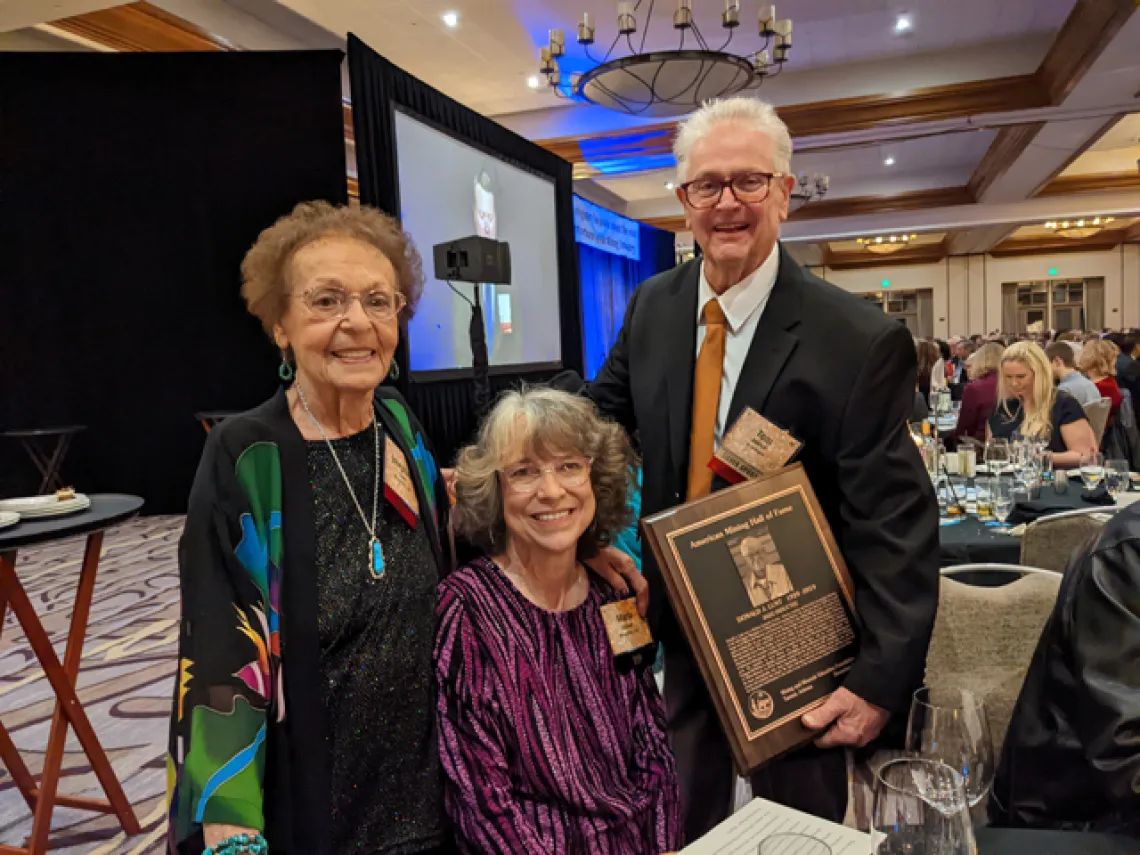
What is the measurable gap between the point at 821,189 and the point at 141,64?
28.2ft

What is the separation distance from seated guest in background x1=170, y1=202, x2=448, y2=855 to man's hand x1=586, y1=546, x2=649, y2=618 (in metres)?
0.33

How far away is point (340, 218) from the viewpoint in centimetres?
155

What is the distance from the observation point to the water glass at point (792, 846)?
2.93 feet

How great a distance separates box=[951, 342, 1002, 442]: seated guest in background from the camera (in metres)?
5.43

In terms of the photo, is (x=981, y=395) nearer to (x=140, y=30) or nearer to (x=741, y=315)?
(x=741, y=315)

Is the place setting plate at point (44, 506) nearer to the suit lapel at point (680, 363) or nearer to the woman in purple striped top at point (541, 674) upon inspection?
the woman in purple striped top at point (541, 674)

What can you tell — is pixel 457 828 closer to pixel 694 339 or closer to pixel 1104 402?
pixel 694 339

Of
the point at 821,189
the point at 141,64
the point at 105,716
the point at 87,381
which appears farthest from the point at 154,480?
the point at 821,189

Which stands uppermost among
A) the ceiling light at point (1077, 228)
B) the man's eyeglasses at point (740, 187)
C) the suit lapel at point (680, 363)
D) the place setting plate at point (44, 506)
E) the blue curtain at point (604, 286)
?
Result: the ceiling light at point (1077, 228)

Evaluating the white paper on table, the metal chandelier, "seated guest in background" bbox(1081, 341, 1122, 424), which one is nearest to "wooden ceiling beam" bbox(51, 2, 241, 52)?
the metal chandelier

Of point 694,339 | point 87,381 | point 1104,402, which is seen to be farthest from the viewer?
point 87,381

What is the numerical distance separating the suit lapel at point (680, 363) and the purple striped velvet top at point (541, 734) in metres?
0.37

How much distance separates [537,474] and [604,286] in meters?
11.2

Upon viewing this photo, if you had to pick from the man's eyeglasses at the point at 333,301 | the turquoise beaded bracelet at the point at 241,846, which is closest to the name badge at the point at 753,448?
the man's eyeglasses at the point at 333,301
